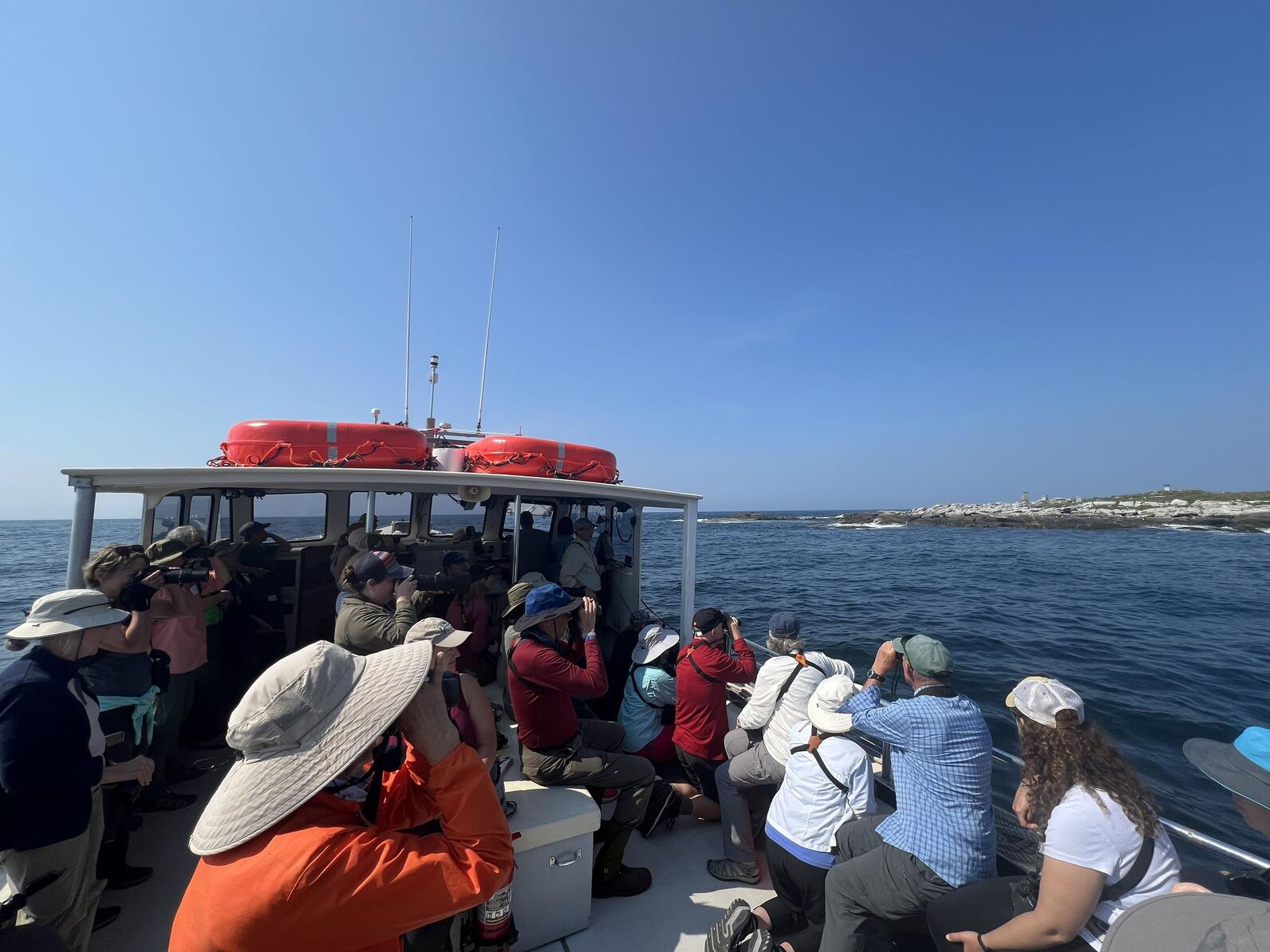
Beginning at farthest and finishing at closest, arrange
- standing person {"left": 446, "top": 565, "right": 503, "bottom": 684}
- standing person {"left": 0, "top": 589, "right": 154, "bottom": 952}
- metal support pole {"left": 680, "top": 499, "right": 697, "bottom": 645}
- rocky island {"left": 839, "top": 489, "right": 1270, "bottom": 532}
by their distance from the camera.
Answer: rocky island {"left": 839, "top": 489, "right": 1270, "bottom": 532} < metal support pole {"left": 680, "top": 499, "right": 697, "bottom": 645} < standing person {"left": 446, "top": 565, "right": 503, "bottom": 684} < standing person {"left": 0, "top": 589, "right": 154, "bottom": 952}

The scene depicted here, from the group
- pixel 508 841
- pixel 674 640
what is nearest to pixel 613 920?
pixel 674 640

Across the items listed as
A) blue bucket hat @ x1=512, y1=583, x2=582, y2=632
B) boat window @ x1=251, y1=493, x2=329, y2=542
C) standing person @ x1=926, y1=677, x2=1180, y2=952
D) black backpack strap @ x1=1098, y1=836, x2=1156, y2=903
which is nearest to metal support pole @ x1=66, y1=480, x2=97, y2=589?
blue bucket hat @ x1=512, y1=583, x2=582, y2=632

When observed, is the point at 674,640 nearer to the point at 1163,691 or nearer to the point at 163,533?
the point at 163,533

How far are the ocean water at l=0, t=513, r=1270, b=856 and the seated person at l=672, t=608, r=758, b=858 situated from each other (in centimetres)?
500

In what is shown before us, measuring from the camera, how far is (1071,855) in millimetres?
1725

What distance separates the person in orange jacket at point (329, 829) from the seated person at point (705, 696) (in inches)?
82.3

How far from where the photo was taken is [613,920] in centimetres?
267

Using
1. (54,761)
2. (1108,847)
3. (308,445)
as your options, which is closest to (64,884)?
(54,761)

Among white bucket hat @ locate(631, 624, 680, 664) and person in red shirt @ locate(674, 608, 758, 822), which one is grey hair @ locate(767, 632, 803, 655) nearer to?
person in red shirt @ locate(674, 608, 758, 822)

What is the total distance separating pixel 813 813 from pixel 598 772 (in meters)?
1.09

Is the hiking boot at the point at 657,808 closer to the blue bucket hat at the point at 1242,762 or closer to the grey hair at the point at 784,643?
the grey hair at the point at 784,643

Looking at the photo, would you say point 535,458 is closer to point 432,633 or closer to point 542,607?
point 542,607

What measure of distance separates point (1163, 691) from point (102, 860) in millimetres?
13471

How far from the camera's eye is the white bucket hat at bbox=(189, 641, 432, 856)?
1.14 metres
